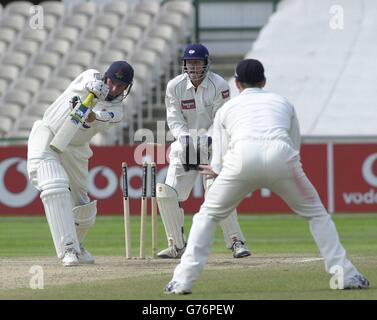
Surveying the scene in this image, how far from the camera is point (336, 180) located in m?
21.0

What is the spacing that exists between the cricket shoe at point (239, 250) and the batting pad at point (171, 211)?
1.74ft

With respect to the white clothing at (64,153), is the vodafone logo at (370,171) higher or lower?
lower

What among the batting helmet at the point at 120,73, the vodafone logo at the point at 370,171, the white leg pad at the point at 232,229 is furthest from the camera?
the vodafone logo at the point at 370,171

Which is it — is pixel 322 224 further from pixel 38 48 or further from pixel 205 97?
pixel 38 48

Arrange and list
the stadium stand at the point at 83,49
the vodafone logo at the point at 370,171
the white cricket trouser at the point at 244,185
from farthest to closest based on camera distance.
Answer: the stadium stand at the point at 83,49
the vodafone logo at the point at 370,171
the white cricket trouser at the point at 244,185

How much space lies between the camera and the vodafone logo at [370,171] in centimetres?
2080

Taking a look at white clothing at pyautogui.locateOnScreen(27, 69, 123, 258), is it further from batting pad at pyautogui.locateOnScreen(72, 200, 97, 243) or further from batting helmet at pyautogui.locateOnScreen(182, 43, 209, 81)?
batting helmet at pyautogui.locateOnScreen(182, 43, 209, 81)

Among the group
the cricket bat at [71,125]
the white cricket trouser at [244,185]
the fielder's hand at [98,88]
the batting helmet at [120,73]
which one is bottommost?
the white cricket trouser at [244,185]

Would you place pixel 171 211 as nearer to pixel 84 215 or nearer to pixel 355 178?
pixel 84 215

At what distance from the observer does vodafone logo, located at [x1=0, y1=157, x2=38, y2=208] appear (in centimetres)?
2130

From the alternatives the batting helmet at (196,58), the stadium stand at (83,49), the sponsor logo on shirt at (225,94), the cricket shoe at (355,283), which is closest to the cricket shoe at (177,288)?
the cricket shoe at (355,283)

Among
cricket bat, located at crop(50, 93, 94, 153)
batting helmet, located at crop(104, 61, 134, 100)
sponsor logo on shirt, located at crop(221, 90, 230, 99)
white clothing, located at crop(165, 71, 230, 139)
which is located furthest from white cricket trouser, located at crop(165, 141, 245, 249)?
cricket bat, located at crop(50, 93, 94, 153)

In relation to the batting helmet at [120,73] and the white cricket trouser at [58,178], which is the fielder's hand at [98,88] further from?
the white cricket trouser at [58,178]

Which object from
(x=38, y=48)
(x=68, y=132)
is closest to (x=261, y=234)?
(x=68, y=132)
